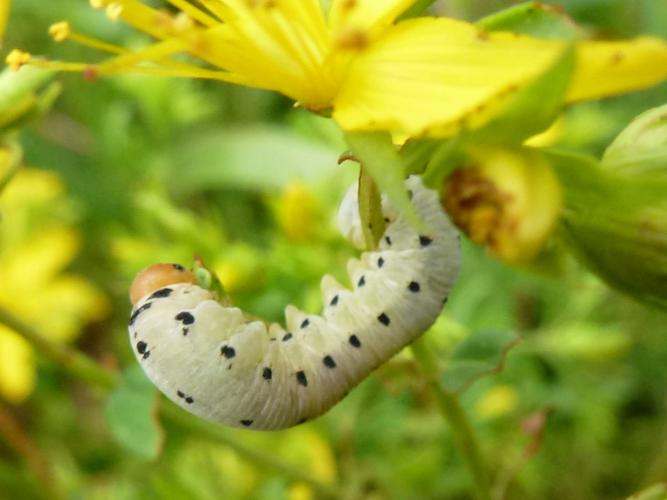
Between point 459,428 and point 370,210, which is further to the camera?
point 459,428

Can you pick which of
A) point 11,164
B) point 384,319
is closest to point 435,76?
point 384,319

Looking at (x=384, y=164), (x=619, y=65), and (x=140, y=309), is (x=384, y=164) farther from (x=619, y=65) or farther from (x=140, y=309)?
(x=140, y=309)

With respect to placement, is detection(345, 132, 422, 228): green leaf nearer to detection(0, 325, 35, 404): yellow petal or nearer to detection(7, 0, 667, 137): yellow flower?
detection(7, 0, 667, 137): yellow flower

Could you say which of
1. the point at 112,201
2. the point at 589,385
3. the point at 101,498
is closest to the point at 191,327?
the point at 101,498

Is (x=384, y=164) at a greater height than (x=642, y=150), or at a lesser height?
greater

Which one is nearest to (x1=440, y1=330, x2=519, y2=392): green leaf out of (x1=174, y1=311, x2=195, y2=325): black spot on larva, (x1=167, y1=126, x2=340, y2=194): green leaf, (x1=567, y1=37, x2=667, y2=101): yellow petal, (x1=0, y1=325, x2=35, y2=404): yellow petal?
(x1=174, y1=311, x2=195, y2=325): black spot on larva

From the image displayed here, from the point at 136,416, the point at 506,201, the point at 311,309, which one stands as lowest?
the point at 311,309
